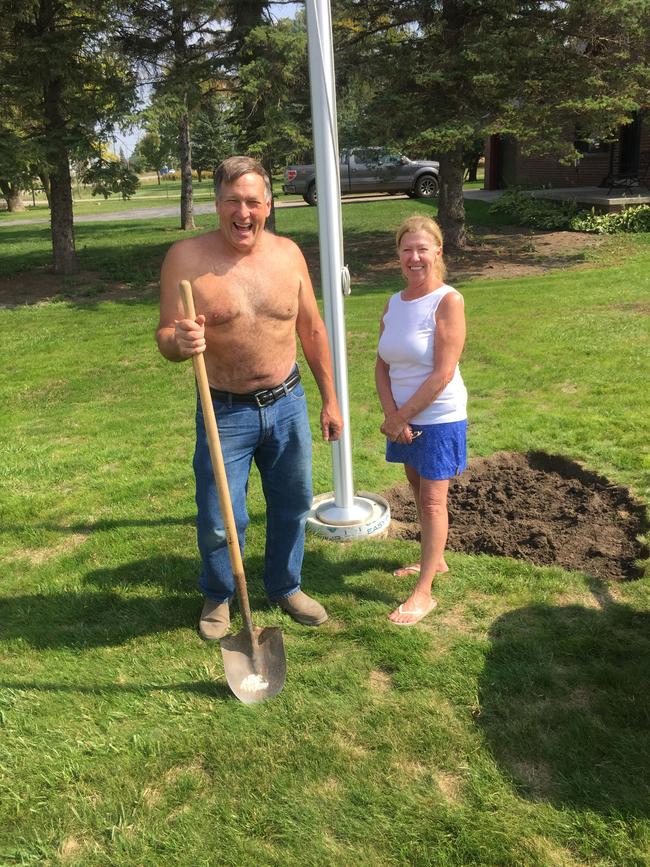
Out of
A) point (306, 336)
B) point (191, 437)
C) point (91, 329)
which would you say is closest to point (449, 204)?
point (91, 329)

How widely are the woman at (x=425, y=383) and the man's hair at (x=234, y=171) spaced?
2.40 feet

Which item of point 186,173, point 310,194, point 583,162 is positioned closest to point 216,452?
point 186,173

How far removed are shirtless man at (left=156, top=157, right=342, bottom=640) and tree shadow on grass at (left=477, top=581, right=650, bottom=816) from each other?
39.8 inches

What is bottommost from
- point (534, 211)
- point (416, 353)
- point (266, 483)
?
point (266, 483)

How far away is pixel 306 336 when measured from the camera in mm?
3432

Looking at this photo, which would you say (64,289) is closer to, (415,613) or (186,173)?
(186,173)

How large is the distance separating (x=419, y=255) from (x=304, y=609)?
1.82 metres

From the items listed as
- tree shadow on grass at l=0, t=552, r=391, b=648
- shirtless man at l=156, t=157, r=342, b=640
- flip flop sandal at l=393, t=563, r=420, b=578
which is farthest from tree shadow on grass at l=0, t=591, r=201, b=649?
flip flop sandal at l=393, t=563, r=420, b=578

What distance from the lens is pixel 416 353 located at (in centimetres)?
326

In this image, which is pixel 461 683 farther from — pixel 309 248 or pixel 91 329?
pixel 309 248

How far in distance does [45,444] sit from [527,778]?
5.04m

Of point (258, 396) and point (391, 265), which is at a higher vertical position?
point (391, 265)

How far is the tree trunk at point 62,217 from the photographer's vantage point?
13.3 metres

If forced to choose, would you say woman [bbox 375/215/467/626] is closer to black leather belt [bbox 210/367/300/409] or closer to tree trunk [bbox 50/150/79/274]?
black leather belt [bbox 210/367/300/409]
